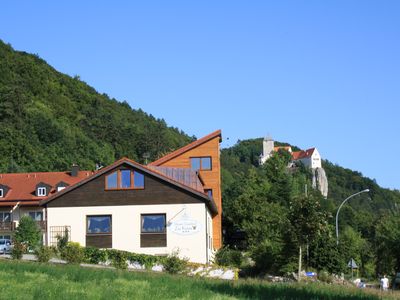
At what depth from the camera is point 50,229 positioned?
4572cm

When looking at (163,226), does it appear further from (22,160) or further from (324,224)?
(22,160)

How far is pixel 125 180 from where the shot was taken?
45.7m

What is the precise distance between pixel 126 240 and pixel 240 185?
3500 cm

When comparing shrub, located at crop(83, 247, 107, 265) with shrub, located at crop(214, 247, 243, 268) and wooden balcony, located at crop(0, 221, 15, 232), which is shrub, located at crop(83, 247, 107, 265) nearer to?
shrub, located at crop(214, 247, 243, 268)

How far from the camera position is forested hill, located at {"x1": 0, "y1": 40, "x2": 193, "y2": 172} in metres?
99.6

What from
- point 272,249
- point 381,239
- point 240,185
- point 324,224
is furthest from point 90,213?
point 240,185

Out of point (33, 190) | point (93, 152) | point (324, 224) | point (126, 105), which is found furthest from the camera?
point (126, 105)

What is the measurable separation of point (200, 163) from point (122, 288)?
39.8 m

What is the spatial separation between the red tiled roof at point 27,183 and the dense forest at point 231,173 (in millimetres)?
9003

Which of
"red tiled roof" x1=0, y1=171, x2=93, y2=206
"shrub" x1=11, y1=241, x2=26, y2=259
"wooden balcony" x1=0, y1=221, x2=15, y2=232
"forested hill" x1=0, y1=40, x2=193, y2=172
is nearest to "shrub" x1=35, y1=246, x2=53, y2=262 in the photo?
"shrub" x1=11, y1=241, x2=26, y2=259

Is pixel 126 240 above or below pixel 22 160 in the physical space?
below

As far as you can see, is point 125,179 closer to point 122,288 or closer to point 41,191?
point 41,191

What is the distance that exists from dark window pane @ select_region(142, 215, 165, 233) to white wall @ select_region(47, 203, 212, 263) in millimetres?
332

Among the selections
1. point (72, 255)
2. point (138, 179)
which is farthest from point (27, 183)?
point (72, 255)
